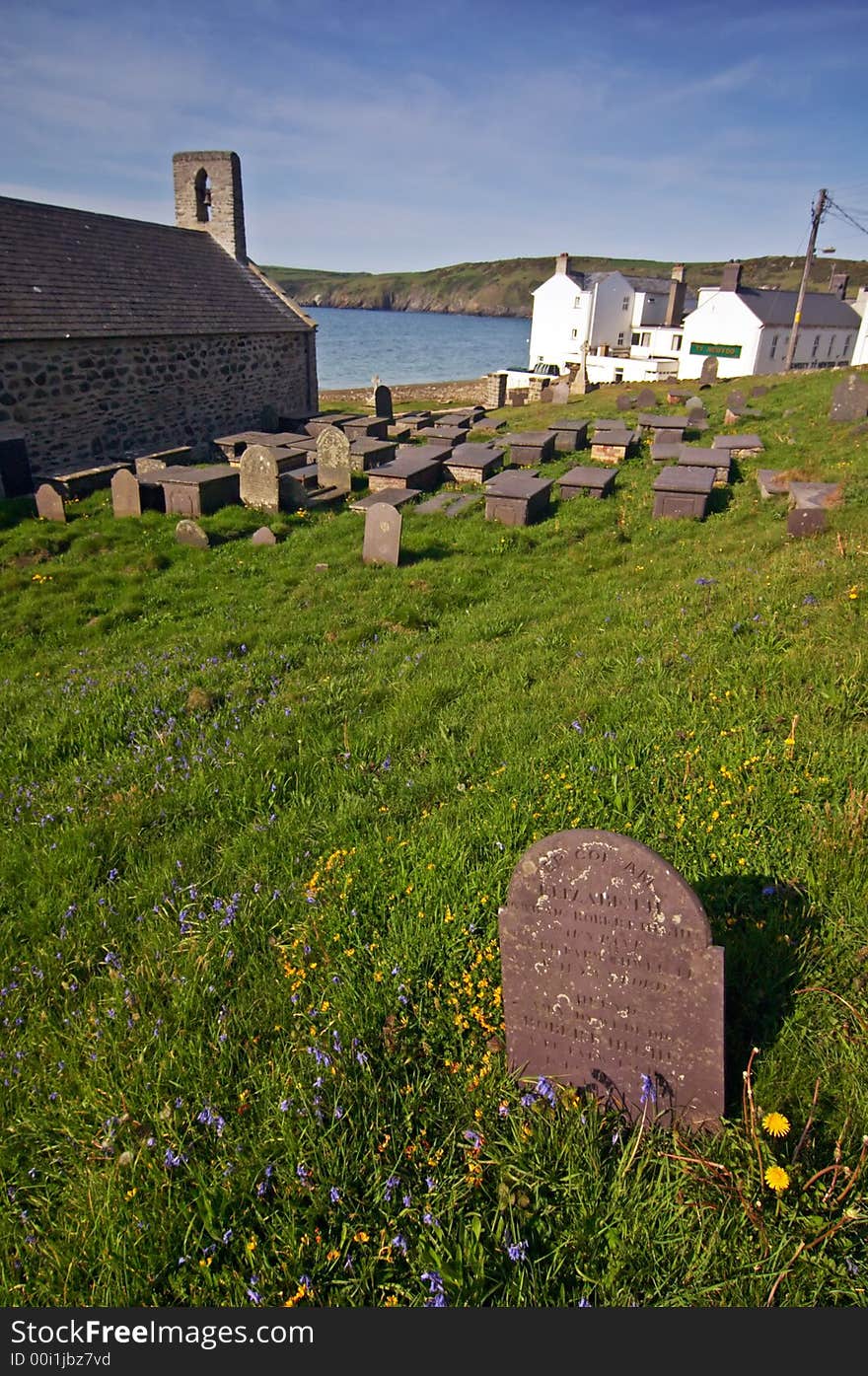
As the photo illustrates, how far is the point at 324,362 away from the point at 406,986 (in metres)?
82.5

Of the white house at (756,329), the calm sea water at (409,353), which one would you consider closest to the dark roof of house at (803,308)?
the white house at (756,329)

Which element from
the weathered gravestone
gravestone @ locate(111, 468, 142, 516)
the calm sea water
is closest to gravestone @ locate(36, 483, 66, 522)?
gravestone @ locate(111, 468, 142, 516)

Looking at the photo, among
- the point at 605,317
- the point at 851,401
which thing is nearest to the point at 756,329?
the point at 605,317

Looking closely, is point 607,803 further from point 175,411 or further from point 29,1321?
point 175,411

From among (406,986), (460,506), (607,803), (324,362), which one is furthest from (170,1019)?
(324,362)

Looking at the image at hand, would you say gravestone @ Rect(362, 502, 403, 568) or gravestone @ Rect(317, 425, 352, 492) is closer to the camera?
gravestone @ Rect(362, 502, 403, 568)

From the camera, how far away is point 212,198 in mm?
24766

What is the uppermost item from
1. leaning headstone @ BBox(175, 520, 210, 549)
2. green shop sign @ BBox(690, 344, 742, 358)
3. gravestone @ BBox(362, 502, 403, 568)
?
green shop sign @ BBox(690, 344, 742, 358)

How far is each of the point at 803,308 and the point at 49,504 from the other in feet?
175

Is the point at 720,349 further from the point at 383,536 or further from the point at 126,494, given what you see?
the point at 383,536

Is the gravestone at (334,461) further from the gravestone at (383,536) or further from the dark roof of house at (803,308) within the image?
the dark roof of house at (803,308)

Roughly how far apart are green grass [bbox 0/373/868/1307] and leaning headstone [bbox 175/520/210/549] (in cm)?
473

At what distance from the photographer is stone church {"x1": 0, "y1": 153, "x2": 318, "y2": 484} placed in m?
16.2

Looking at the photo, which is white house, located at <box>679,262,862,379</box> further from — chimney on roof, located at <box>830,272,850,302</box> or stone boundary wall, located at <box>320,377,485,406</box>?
stone boundary wall, located at <box>320,377,485,406</box>
